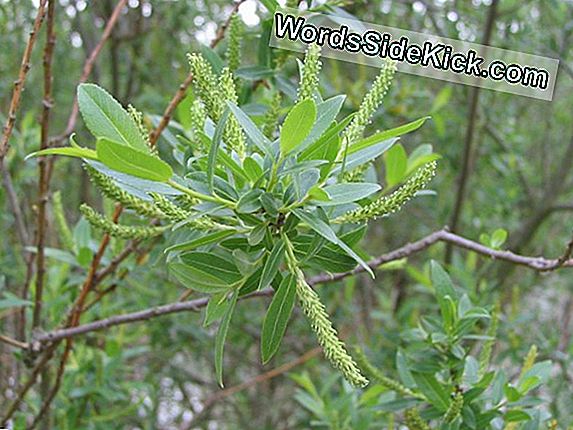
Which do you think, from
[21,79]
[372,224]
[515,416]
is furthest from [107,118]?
[372,224]

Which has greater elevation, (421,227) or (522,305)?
(421,227)

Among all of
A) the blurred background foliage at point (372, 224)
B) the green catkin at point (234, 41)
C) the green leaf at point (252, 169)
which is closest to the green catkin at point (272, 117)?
the green catkin at point (234, 41)

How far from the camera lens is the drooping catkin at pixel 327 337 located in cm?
50

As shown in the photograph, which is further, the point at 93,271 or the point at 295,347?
A: the point at 295,347

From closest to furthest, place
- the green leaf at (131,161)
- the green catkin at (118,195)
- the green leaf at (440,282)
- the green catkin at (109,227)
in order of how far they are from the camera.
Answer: the green leaf at (131,161) → the green catkin at (118,195) → the green catkin at (109,227) → the green leaf at (440,282)

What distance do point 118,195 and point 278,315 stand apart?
0.16m

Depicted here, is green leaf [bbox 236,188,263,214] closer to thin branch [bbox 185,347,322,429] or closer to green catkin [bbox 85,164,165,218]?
green catkin [bbox 85,164,165,218]

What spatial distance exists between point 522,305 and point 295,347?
0.71 meters

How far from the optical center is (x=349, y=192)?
0.56 m

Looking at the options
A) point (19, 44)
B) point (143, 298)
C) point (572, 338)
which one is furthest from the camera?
point (19, 44)

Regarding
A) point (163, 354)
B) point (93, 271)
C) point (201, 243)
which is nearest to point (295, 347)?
point (163, 354)

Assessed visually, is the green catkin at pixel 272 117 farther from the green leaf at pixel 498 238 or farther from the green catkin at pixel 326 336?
the green leaf at pixel 498 238

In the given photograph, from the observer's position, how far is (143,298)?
5.01 feet

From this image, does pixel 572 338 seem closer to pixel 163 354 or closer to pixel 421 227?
pixel 421 227
